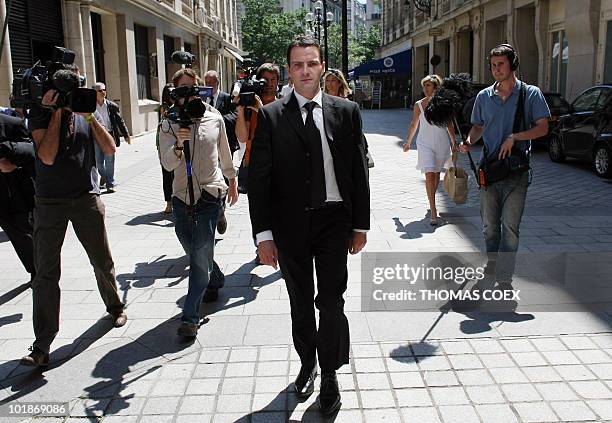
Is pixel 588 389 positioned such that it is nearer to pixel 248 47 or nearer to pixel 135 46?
pixel 135 46

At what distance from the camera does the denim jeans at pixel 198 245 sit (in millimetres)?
4379

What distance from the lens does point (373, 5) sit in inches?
5394

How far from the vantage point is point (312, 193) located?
3.24 m

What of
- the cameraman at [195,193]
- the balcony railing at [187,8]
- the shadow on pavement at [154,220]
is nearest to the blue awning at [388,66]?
the balcony railing at [187,8]

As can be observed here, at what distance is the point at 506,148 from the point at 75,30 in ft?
47.5

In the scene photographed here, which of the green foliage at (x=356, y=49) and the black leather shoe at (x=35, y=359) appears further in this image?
the green foliage at (x=356, y=49)

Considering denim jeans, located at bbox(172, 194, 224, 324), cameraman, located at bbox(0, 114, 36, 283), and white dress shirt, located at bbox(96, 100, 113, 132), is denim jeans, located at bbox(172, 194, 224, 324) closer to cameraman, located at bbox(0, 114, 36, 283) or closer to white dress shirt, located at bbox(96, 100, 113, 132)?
cameraman, located at bbox(0, 114, 36, 283)

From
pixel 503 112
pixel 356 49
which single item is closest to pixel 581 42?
pixel 503 112

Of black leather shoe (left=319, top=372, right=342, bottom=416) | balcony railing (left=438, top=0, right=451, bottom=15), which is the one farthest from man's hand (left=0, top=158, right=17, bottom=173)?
balcony railing (left=438, top=0, right=451, bottom=15)

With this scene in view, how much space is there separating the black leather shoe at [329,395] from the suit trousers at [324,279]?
0.06 meters

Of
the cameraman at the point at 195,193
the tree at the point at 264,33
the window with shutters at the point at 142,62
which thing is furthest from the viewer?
the tree at the point at 264,33

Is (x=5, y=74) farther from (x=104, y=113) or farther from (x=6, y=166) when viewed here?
(x=6, y=166)

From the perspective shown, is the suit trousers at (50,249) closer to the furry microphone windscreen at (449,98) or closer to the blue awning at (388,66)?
the furry microphone windscreen at (449,98)

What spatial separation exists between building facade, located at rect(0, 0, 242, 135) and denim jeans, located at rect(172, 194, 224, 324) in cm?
948
